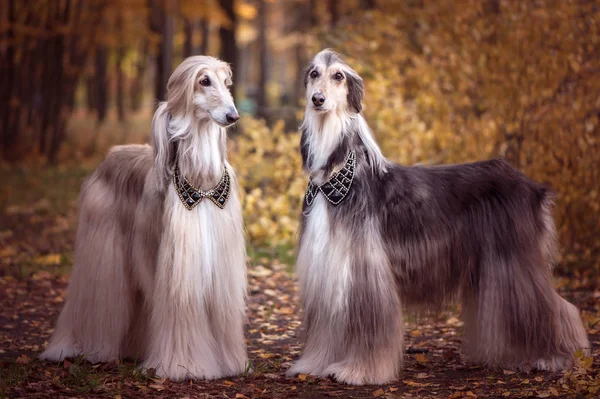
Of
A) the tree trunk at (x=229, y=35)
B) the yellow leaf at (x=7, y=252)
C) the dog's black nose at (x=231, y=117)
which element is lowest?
the yellow leaf at (x=7, y=252)

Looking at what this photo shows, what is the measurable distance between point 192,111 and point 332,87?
0.82 metres

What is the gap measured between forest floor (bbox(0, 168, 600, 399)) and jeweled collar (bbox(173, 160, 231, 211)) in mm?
1048

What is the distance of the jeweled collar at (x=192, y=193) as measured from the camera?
17.0ft

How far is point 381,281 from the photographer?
5160 millimetres

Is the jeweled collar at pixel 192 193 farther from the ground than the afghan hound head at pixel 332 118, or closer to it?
closer to it

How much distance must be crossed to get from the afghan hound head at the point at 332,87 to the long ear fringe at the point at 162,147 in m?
0.84

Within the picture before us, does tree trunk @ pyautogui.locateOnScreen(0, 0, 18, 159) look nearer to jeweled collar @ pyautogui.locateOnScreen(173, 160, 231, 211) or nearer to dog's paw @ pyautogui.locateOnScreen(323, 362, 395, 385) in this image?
jeweled collar @ pyautogui.locateOnScreen(173, 160, 231, 211)

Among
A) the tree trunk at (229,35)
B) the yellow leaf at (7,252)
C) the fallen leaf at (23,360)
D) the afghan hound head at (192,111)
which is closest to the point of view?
the afghan hound head at (192,111)

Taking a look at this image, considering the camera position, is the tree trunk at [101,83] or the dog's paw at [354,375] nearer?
the dog's paw at [354,375]

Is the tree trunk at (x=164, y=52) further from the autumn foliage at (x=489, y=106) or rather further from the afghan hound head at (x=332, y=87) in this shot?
the afghan hound head at (x=332, y=87)

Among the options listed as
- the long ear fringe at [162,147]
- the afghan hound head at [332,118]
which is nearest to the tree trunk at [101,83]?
the long ear fringe at [162,147]

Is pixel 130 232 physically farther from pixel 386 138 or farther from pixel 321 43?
pixel 321 43

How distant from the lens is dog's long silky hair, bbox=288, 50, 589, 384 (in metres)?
5.14

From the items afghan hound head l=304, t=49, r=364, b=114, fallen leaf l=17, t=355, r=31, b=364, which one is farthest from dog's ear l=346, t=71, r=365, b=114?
fallen leaf l=17, t=355, r=31, b=364
